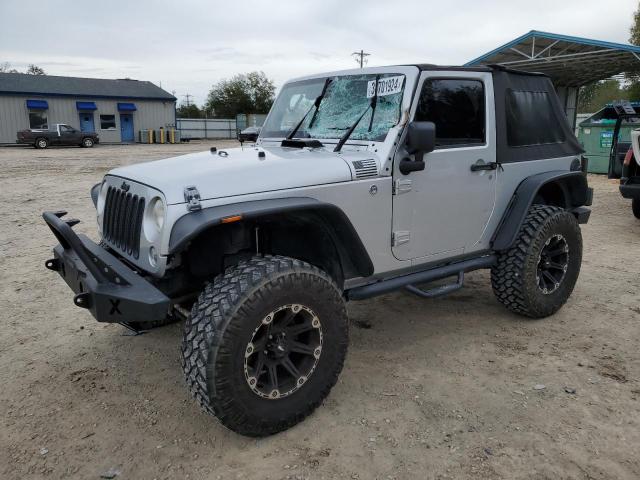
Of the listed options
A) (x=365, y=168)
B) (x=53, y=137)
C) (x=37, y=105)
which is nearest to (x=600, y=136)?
(x=365, y=168)

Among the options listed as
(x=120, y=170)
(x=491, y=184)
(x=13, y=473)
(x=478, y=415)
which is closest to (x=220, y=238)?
(x=120, y=170)

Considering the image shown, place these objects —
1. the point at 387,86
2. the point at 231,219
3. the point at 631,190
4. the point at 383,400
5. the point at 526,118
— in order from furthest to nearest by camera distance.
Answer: the point at 631,190 < the point at 526,118 < the point at 387,86 < the point at 383,400 < the point at 231,219

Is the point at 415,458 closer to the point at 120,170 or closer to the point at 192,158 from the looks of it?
the point at 192,158

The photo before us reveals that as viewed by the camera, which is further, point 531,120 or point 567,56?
point 567,56

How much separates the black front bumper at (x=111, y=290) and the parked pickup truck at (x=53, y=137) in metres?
29.6

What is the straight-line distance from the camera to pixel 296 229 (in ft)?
10.9

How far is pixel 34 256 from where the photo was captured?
6.25 meters

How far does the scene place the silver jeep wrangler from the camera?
265 cm

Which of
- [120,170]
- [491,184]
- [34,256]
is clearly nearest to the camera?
[120,170]

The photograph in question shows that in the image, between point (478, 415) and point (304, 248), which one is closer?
point (478, 415)

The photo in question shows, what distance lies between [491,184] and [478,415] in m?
1.76

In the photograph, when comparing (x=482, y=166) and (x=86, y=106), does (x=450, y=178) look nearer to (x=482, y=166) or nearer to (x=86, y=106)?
(x=482, y=166)

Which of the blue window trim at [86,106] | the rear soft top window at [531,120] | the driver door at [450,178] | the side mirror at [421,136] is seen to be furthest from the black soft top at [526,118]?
the blue window trim at [86,106]

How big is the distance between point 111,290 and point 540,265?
339cm
